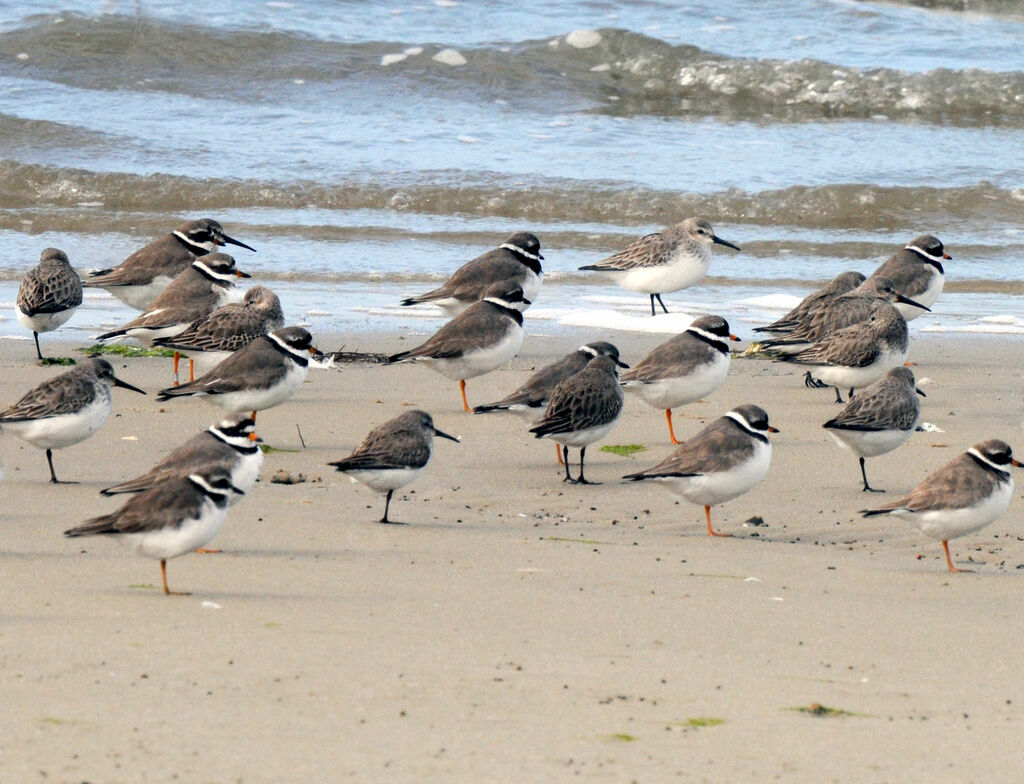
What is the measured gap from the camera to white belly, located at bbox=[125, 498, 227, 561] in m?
6.39

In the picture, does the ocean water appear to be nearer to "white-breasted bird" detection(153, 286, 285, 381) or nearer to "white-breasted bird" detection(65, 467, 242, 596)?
"white-breasted bird" detection(153, 286, 285, 381)

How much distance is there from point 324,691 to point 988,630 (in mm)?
3126

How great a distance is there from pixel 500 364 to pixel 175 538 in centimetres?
523

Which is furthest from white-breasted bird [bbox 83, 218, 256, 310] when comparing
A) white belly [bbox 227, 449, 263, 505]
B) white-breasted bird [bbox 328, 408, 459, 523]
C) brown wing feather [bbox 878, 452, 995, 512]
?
brown wing feather [bbox 878, 452, 995, 512]

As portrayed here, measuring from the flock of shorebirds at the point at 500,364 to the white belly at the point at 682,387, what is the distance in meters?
0.01

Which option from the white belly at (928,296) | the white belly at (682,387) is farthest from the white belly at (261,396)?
the white belly at (928,296)

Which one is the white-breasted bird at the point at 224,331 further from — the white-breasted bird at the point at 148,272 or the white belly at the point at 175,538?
the white belly at the point at 175,538

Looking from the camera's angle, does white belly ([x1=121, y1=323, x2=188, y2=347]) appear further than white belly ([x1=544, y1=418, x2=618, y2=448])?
Yes

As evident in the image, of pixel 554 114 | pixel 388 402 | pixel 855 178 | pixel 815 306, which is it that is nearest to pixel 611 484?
pixel 388 402

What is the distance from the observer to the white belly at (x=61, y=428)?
842 cm

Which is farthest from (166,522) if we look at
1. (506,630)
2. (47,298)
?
(47,298)

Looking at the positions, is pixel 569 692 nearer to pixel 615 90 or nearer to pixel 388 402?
pixel 388 402

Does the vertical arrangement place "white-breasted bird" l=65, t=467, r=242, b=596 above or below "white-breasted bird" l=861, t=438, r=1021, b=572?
above

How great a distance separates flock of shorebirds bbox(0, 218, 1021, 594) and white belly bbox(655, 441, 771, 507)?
1 cm
